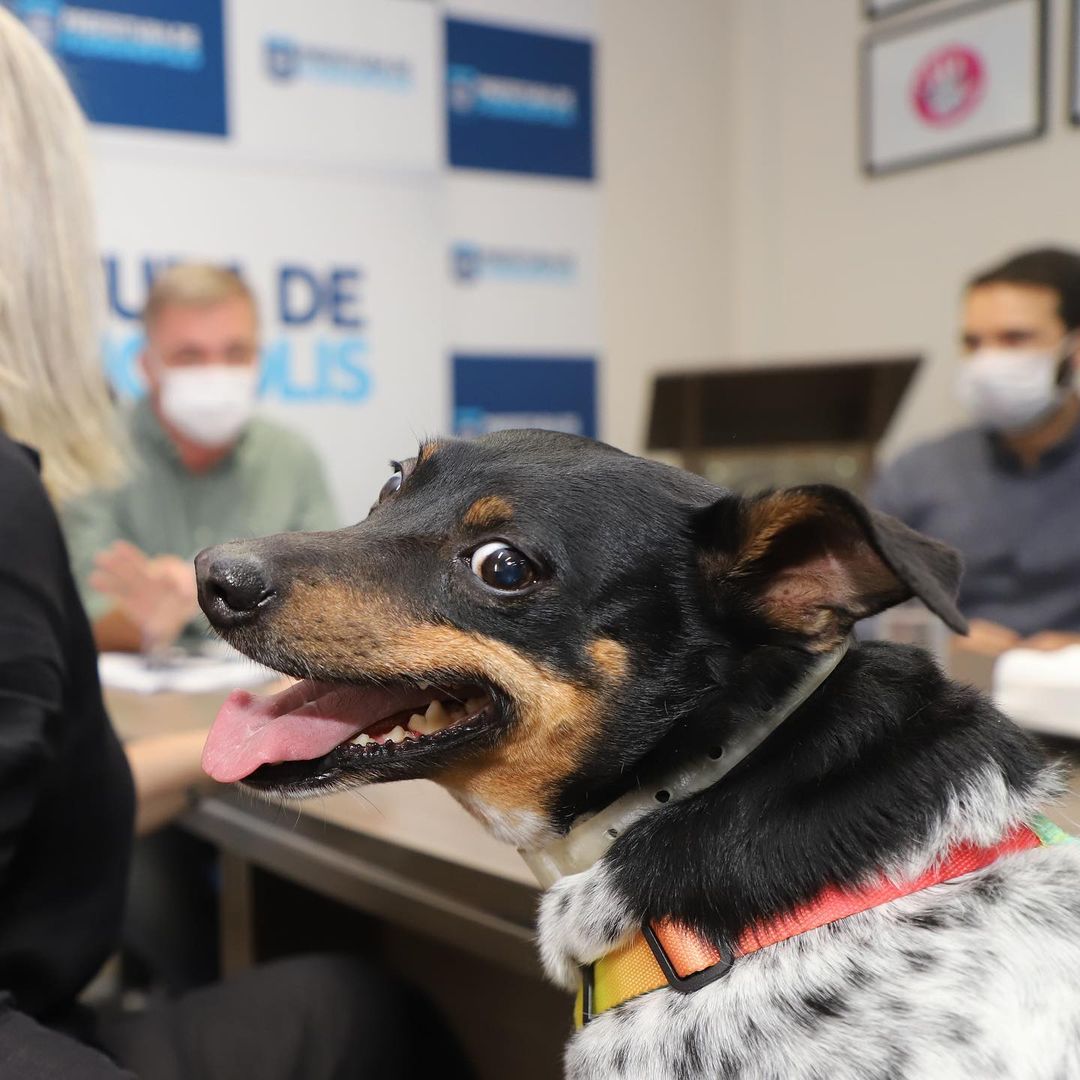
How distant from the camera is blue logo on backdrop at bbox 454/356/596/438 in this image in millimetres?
4688

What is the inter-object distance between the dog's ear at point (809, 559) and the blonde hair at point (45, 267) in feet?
2.69

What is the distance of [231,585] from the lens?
91 centimetres

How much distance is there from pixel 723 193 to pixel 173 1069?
503cm

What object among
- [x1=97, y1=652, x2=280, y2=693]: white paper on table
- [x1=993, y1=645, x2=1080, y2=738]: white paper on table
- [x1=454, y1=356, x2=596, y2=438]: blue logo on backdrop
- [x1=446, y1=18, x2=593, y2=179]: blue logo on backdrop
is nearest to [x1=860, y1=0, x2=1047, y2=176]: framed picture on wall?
[x1=446, y1=18, x2=593, y2=179]: blue logo on backdrop

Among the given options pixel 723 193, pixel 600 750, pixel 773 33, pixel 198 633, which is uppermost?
pixel 773 33

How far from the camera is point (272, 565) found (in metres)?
0.93

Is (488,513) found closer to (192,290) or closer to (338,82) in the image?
(192,290)

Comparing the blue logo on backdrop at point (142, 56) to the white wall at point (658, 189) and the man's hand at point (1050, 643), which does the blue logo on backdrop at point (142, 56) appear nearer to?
the white wall at point (658, 189)

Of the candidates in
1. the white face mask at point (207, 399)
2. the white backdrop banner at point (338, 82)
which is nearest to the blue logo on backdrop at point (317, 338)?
the white backdrop banner at point (338, 82)

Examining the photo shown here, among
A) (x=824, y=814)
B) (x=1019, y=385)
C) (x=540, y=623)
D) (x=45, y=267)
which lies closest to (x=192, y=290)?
(x=45, y=267)

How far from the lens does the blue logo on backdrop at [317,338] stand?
4.20m

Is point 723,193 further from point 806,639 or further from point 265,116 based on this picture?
point 806,639

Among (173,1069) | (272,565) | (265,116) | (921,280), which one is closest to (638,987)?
(272,565)

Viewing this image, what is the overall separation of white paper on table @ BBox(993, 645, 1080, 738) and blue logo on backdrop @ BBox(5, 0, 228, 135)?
135 inches
